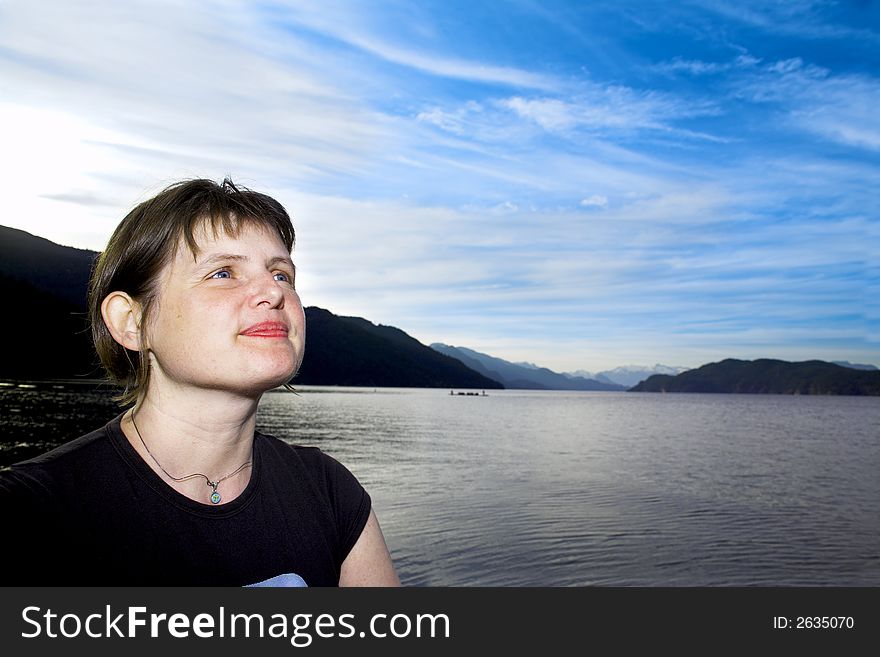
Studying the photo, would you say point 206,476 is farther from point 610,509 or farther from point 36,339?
point 36,339

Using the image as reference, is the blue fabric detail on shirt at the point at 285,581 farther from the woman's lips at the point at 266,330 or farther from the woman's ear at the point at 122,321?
the woman's ear at the point at 122,321

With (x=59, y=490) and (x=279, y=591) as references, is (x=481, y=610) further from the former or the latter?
(x=59, y=490)

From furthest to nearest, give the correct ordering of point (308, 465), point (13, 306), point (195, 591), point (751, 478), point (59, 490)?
point (13, 306) → point (751, 478) → point (308, 465) → point (195, 591) → point (59, 490)

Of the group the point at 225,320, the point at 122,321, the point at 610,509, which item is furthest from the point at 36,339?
the point at 225,320

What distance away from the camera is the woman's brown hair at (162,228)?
2375mm

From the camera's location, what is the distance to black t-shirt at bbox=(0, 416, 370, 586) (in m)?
1.83

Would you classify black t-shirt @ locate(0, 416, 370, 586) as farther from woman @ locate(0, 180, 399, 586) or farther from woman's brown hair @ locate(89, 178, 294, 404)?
woman's brown hair @ locate(89, 178, 294, 404)

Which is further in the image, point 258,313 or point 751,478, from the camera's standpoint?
point 751,478

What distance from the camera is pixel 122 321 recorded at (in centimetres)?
253

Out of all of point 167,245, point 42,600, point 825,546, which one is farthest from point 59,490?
point 825,546

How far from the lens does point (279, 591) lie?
219 cm

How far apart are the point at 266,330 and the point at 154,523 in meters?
0.79

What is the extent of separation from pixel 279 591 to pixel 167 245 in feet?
4.69

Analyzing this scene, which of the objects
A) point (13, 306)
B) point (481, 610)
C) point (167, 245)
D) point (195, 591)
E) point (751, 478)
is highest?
point (13, 306)
